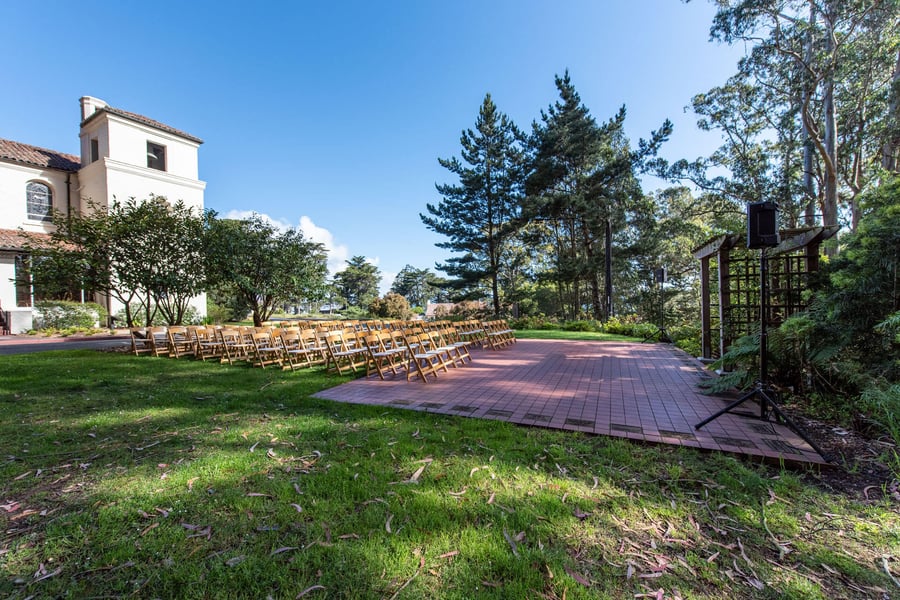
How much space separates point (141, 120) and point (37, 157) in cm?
641

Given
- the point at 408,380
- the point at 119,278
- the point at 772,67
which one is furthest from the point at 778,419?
the point at 772,67

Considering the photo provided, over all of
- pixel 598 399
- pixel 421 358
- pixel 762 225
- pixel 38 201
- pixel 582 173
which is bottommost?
pixel 598 399

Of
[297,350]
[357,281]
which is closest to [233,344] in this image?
[297,350]

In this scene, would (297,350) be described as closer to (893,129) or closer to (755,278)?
(755,278)

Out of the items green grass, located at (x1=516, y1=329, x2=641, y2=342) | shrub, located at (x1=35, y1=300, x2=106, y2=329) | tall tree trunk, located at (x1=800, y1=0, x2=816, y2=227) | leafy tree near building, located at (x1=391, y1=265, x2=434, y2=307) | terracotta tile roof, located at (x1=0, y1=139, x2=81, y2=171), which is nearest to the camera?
tall tree trunk, located at (x1=800, y1=0, x2=816, y2=227)

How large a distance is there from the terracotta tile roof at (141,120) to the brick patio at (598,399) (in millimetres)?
23505

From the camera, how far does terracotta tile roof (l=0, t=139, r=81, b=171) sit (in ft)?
62.1

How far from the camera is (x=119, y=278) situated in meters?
10.6

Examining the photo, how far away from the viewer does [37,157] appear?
→ 20016mm

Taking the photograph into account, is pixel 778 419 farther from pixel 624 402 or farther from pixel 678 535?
pixel 678 535

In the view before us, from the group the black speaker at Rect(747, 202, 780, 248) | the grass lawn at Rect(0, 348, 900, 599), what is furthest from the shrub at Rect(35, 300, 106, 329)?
the black speaker at Rect(747, 202, 780, 248)

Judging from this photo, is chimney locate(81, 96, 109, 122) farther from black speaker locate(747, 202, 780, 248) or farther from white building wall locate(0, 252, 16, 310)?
black speaker locate(747, 202, 780, 248)

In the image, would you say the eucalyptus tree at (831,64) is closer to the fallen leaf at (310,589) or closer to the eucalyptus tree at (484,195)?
the eucalyptus tree at (484,195)

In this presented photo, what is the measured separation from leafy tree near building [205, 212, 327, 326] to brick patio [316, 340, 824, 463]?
8392 millimetres
